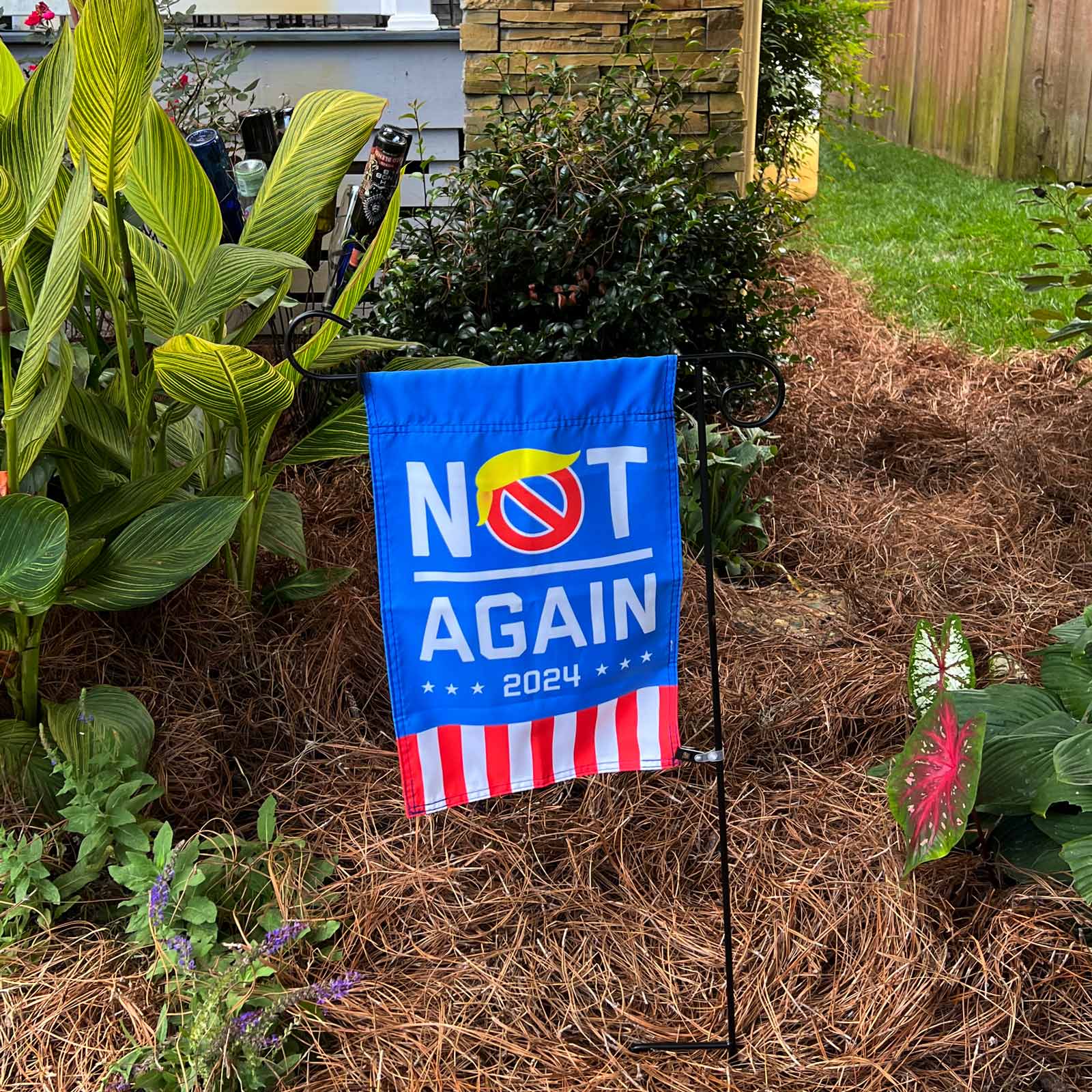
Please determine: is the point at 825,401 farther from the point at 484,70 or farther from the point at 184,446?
the point at 184,446

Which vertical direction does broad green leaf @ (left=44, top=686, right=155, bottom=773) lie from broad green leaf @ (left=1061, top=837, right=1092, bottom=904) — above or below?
above

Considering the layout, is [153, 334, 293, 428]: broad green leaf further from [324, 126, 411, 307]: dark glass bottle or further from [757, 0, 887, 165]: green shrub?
[757, 0, 887, 165]: green shrub

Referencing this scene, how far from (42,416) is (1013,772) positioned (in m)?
1.69

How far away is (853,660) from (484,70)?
2290 millimetres

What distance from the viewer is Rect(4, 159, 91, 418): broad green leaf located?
5.64ft

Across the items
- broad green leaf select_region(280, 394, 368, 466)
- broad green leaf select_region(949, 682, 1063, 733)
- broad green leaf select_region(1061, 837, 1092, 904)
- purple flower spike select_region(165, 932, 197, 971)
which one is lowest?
purple flower spike select_region(165, 932, 197, 971)

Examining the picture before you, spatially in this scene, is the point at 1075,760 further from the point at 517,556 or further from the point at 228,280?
the point at 228,280

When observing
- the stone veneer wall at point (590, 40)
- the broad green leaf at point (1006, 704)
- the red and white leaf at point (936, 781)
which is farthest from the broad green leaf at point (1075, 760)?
the stone veneer wall at point (590, 40)

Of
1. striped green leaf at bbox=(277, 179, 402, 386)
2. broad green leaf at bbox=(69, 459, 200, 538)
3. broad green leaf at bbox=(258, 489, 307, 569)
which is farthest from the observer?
broad green leaf at bbox=(258, 489, 307, 569)

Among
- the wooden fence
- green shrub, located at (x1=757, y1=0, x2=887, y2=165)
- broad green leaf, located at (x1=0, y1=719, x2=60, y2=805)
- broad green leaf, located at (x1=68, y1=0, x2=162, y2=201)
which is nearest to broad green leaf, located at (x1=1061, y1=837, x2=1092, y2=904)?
broad green leaf, located at (x1=0, y1=719, x2=60, y2=805)

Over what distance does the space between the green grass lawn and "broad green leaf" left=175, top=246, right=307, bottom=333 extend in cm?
333

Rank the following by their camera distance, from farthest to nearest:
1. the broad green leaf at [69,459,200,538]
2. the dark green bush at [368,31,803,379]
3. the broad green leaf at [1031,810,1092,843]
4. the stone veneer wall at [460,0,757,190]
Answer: the stone veneer wall at [460,0,757,190] → the dark green bush at [368,31,803,379] → the broad green leaf at [69,459,200,538] → the broad green leaf at [1031,810,1092,843]

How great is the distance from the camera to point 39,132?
67.9 inches

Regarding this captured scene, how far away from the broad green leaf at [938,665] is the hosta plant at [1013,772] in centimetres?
1
